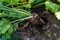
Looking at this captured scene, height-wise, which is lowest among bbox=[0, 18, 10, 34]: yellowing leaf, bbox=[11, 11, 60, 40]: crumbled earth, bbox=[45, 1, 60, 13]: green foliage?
bbox=[11, 11, 60, 40]: crumbled earth

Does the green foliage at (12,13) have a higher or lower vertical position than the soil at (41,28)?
higher

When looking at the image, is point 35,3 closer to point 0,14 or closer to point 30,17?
point 30,17

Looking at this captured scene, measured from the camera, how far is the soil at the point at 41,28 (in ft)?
5.99

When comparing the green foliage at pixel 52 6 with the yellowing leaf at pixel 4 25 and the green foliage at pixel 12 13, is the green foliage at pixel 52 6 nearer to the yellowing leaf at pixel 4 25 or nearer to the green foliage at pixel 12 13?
the green foliage at pixel 12 13

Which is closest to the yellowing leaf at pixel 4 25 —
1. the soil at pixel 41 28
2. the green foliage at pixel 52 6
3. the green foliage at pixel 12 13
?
the green foliage at pixel 12 13

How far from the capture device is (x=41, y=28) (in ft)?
6.14

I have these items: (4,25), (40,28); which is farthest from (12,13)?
(40,28)

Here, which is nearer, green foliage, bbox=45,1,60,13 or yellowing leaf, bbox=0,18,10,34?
yellowing leaf, bbox=0,18,10,34

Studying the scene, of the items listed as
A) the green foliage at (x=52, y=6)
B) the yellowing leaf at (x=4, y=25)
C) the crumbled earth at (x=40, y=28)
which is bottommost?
the crumbled earth at (x=40, y=28)

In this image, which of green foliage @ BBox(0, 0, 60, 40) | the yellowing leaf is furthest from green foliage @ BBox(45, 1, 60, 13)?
the yellowing leaf

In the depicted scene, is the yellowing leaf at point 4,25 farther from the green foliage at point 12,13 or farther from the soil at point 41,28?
the soil at point 41,28

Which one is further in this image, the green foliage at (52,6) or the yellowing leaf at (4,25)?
the green foliage at (52,6)

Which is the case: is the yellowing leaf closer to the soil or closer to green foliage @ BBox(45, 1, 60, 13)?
the soil

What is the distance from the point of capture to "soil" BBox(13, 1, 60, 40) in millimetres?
1825
